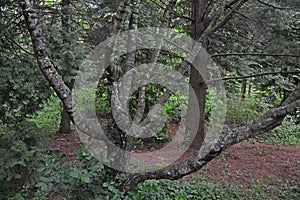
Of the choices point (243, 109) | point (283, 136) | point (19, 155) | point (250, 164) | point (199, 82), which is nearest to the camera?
point (19, 155)

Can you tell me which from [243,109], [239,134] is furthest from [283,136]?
[239,134]

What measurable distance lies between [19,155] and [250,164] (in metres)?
4.35

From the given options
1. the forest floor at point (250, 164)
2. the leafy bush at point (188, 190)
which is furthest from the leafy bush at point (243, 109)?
the leafy bush at point (188, 190)

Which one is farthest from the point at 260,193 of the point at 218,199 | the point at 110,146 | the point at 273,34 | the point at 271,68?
the point at 271,68

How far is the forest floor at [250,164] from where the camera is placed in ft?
15.3

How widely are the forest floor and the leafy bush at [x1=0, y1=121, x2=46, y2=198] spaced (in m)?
2.30

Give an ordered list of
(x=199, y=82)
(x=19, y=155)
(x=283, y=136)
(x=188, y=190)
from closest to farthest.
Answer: (x=19, y=155)
(x=188, y=190)
(x=199, y=82)
(x=283, y=136)

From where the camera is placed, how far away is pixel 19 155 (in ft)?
8.98

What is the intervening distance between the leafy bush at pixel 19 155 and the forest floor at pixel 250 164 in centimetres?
230

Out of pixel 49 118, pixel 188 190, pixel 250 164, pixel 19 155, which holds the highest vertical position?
pixel 19 155

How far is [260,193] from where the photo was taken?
13.7 feet

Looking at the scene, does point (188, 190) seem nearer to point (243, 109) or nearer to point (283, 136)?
point (283, 136)

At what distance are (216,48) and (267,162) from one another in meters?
2.89

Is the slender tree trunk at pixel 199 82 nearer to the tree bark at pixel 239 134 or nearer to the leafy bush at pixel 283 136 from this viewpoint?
the leafy bush at pixel 283 136
